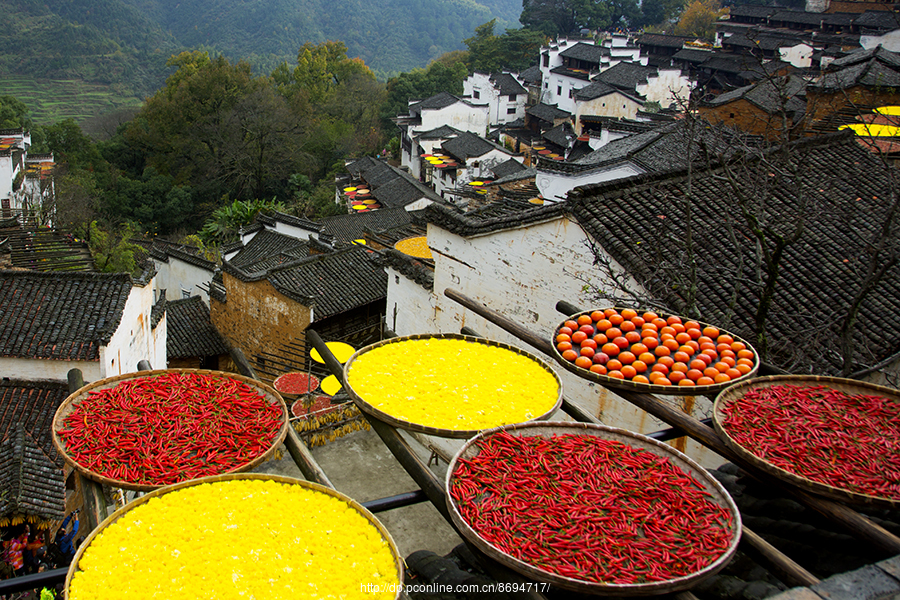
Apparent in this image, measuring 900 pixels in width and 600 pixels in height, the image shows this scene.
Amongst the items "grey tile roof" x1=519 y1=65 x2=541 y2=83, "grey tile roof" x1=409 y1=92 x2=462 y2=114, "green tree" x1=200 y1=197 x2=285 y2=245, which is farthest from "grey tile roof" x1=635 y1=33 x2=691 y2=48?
"green tree" x1=200 y1=197 x2=285 y2=245

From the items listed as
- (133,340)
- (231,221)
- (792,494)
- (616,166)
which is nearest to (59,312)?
(133,340)

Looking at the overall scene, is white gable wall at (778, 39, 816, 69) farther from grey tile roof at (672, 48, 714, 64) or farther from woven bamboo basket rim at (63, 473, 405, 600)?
woven bamboo basket rim at (63, 473, 405, 600)

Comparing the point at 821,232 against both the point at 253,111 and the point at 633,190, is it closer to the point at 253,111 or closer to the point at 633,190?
the point at 633,190

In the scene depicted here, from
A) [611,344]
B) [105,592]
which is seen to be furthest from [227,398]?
[611,344]

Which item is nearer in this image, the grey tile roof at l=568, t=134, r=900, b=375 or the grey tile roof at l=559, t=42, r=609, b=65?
the grey tile roof at l=568, t=134, r=900, b=375

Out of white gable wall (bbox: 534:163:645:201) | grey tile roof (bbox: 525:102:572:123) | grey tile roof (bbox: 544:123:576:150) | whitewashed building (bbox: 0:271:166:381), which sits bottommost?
grey tile roof (bbox: 544:123:576:150)

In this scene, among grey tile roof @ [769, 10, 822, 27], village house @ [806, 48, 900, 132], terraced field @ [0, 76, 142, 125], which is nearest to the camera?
village house @ [806, 48, 900, 132]

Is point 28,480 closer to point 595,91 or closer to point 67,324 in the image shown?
point 67,324
